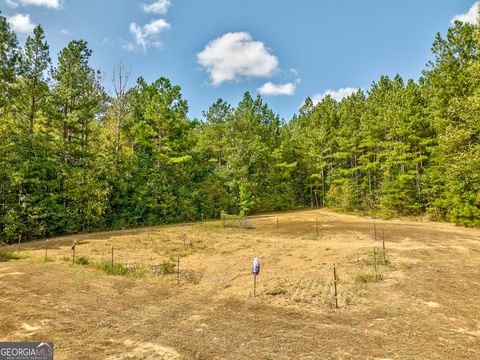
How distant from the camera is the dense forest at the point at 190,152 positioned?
20.6 m

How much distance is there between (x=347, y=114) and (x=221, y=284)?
38168mm

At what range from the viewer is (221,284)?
997 centimetres

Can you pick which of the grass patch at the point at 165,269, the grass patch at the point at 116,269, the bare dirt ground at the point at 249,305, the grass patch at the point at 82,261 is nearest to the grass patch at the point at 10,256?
the bare dirt ground at the point at 249,305

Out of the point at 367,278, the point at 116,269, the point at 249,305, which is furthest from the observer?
the point at 116,269

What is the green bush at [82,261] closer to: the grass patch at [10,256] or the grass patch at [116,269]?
the grass patch at [116,269]

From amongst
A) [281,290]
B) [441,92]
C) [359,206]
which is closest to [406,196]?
[359,206]

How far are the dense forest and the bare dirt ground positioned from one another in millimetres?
8336

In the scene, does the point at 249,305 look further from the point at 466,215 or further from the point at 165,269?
the point at 466,215

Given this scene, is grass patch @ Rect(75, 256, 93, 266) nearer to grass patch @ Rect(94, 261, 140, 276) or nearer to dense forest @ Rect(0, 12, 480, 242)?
grass patch @ Rect(94, 261, 140, 276)

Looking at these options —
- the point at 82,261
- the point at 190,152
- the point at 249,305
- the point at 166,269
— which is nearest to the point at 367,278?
the point at 249,305

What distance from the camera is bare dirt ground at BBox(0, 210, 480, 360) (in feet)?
19.0

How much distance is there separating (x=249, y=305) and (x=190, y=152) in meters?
27.0

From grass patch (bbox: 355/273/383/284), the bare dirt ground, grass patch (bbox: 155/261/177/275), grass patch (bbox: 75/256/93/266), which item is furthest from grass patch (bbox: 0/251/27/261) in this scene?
grass patch (bbox: 355/273/383/284)

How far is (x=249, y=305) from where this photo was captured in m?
8.09
